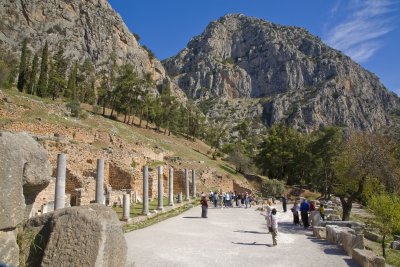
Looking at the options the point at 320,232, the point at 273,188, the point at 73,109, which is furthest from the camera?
the point at 273,188

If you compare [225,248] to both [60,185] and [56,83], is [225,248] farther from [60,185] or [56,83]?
[56,83]

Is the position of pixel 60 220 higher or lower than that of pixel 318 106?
lower

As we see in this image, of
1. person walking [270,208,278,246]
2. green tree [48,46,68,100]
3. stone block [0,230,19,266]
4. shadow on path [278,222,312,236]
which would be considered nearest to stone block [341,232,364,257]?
person walking [270,208,278,246]

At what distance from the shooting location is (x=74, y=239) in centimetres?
600

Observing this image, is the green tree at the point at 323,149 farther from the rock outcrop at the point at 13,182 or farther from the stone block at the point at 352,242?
the rock outcrop at the point at 13,182

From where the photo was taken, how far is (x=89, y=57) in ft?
391

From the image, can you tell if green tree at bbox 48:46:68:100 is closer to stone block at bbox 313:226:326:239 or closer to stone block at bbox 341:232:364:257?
stone block at bbox 313:226:326:239

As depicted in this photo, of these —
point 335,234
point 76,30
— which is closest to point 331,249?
point 335,234

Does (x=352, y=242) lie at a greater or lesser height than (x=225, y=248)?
greater

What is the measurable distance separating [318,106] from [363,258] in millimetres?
171552

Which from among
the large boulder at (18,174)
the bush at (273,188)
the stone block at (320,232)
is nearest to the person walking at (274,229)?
the stone block at (320,232)

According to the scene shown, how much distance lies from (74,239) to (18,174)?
4.65 ft

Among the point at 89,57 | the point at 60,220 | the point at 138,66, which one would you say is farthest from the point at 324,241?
the point at 138,66

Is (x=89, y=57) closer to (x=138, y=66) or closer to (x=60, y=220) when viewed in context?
(x=138, y=66)
